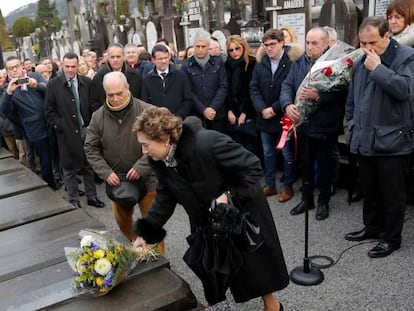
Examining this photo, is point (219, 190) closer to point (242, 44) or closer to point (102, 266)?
point (102, 266)

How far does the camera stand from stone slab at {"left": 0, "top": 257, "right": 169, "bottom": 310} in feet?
8.13

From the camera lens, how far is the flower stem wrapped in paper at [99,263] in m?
2.50

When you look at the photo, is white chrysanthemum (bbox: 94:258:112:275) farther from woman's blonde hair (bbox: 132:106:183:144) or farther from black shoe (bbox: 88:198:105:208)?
black shoe (bbox: 88:198:105:208)

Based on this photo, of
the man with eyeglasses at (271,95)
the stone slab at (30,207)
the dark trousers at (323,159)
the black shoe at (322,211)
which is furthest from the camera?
the man with eyeglasses at (271,95)

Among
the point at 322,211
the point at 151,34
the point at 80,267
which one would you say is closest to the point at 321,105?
the point at 322,211

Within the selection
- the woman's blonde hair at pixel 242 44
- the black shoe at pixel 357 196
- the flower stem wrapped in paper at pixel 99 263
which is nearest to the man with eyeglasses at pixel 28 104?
the woman's blonde hair at pixel 242 44

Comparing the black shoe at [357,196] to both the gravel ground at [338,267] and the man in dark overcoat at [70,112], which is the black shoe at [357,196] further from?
the man in dark overcoat at [70,112]

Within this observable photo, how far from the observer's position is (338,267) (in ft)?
12.0

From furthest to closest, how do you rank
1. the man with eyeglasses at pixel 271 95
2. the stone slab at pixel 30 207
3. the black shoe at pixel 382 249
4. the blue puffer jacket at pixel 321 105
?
the man with eyeglasses at pixel 271 95 → the blue puffer jacket at pixel 321 105 → the stone slab at pixel 30 207 → the black shoe at pixel 382 249

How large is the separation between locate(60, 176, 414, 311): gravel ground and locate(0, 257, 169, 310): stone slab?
1.78 ft

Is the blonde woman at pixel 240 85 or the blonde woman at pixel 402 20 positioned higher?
A: the blonde woman at pixel 402 20

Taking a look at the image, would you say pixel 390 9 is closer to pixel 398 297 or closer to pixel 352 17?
pixel 398 297

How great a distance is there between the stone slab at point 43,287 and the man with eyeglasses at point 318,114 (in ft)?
6.22

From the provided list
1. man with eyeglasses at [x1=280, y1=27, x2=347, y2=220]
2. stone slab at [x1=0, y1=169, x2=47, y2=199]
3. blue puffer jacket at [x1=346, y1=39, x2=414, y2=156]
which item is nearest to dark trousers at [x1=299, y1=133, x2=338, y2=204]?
man with eyeglasses at [x1=280, y1=27, x2=347, y2=220]
